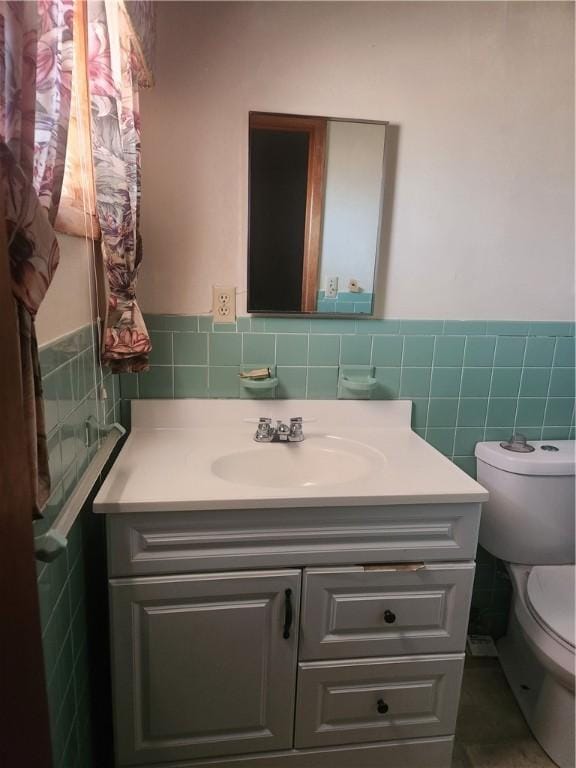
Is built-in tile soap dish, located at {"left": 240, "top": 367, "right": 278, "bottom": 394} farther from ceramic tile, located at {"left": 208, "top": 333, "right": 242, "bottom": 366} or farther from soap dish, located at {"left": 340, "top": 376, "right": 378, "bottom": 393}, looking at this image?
soap dish, located at {"left": 340, "top": 376, "right": 378, "bottom": 393}

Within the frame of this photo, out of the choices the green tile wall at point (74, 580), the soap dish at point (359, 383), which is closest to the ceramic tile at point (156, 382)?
the green tile wall at point (74, 580)

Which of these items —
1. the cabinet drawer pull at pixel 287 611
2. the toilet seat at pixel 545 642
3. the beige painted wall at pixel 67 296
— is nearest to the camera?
the beige painted wall at pixel 67 296

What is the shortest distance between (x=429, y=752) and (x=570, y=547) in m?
0.74

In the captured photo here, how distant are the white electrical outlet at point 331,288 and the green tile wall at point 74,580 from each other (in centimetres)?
67

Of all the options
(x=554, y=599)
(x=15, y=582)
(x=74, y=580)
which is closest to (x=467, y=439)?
(x=554, y=599)

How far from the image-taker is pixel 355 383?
1.46 meters

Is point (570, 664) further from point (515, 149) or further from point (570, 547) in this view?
point (515, 149)

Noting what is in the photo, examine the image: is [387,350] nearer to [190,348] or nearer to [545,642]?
[190,348]

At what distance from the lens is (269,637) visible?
43.8 inches

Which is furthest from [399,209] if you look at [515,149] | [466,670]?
[466,670]

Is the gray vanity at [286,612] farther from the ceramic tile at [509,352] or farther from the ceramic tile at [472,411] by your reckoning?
the ceramic tile at [509,352]

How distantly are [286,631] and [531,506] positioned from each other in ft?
2.84

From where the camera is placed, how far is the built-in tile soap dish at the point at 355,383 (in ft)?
4.82

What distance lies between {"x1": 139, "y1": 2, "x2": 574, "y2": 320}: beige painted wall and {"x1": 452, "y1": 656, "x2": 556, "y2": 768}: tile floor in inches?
48.7
